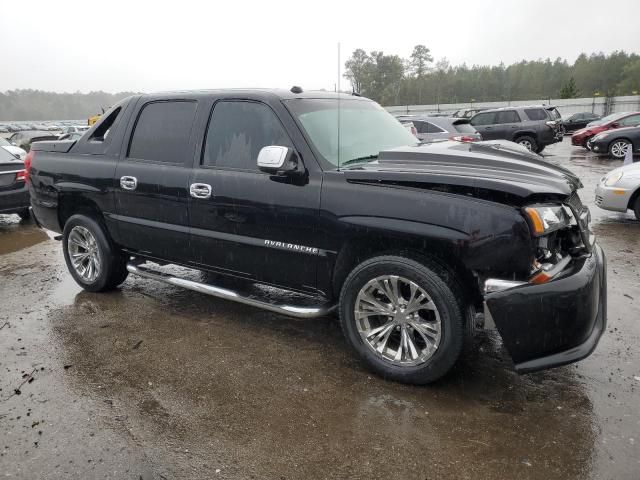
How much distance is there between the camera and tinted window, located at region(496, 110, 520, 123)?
1739 centimetres

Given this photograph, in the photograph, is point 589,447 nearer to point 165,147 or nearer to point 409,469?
point 409,469

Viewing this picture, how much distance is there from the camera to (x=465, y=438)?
2.71 m

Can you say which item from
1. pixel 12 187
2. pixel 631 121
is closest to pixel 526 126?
pixel 631 121

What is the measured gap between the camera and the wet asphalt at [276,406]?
2.54 metres

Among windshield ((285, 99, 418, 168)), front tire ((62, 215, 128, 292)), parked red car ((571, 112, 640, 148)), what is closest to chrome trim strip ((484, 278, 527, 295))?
windshield ((285, 99, 418, 168))

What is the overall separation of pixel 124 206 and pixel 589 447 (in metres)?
3.86

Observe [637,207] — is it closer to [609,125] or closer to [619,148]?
[619,148]

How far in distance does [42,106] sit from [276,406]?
109m

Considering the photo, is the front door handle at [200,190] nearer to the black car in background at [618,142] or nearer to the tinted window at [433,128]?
the tinted window at [433,128]

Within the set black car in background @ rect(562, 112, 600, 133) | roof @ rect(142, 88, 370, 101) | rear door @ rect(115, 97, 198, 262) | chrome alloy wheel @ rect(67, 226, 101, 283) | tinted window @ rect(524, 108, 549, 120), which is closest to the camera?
roof @ rect(142, 88, 370, 101)

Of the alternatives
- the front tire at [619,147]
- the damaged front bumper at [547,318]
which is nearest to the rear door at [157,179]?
the damaged front bumper at [547,318]

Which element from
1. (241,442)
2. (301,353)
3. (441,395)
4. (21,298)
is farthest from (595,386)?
(21,298)

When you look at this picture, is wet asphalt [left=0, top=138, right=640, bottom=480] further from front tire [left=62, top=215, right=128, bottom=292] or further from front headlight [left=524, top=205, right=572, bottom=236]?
front headlight [left=524, top=205, right=572, bottom=236]

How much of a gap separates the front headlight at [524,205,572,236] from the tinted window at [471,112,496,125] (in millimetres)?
16102
